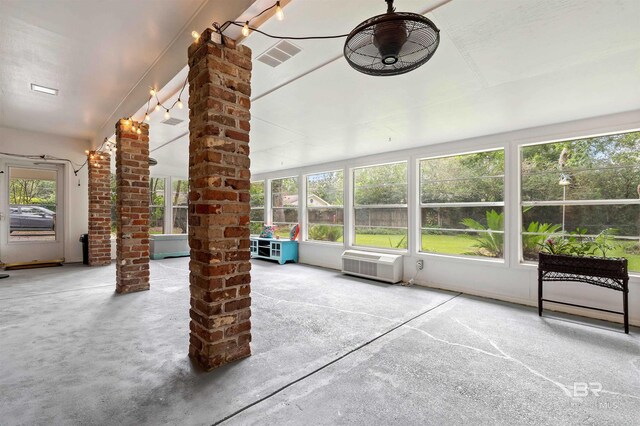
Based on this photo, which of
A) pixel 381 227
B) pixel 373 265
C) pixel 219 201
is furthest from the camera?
pixel 381 227

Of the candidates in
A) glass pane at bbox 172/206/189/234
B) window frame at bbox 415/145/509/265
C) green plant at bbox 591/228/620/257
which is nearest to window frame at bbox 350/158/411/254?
window frame at bbox 415/145/509/265

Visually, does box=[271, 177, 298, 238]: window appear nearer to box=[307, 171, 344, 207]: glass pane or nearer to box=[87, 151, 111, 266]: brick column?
box=[307, 171, 344, 207]: glass pane

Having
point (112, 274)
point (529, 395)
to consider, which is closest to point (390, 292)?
point (529, 395)

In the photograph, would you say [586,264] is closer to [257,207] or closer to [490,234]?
[490,234]

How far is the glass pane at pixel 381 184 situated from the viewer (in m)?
5.91

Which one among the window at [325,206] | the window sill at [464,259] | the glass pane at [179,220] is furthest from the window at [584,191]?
the glass pane at [179,220]

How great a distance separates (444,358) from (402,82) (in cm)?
264

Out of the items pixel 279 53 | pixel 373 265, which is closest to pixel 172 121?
pixel 279 53

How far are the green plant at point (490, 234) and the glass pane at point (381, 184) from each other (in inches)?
54.7

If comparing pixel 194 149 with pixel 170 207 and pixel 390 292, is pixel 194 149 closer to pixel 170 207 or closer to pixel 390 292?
pixel 390 292

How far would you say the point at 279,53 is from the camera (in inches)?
98.9

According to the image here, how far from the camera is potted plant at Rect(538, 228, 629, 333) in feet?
10.4

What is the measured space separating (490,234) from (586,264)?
4.82 ft

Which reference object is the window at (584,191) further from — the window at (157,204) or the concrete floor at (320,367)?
the window at (157,204)
